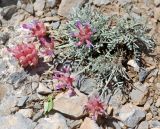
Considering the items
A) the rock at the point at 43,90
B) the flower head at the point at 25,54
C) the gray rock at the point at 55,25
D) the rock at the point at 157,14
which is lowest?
the rock at the point at 43,90

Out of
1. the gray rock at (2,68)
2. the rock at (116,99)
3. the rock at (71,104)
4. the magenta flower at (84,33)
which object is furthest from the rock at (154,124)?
the gray rock at (2,68)

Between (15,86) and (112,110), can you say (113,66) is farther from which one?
(15,86)

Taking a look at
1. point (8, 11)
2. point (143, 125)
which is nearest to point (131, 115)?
point (143, 125)

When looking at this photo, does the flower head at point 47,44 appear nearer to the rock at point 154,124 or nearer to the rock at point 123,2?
the rock at point 123,2

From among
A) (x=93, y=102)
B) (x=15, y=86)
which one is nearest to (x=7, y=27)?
(x=15, y=86)

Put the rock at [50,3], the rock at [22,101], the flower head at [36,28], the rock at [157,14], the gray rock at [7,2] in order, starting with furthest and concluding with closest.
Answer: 1. the gray rock at [7,2]
2. the rock at [50,3]
3. the rock at [157,14]
4. the flower head at [36,28]
5. the rock at [22,101]

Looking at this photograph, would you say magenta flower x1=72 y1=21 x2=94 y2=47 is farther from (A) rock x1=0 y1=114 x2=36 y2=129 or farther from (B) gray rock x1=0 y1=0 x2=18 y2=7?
(B) gray rock x1=0 y1=0 x2=18 y2=7

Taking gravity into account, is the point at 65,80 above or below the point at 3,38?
below

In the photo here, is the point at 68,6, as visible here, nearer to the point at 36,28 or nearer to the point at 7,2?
the point at 36,28

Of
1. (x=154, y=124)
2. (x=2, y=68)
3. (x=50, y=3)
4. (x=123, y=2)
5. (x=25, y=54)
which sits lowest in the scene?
(x=154, y=124)
